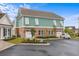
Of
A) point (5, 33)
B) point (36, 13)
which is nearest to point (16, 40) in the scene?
point (5, 33)

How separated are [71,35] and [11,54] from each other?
108 cm

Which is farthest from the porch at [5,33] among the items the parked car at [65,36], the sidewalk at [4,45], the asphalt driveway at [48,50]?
the parked car at [65,36]

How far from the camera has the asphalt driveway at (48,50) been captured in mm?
4844

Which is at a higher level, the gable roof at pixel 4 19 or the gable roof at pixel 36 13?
the gable roof at pixel 36 13

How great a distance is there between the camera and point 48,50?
4.88m

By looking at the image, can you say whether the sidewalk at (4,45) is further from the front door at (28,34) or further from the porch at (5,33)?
the front door at (28,34)

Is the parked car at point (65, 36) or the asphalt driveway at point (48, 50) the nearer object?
the asphalt driveway at point (48, 50)

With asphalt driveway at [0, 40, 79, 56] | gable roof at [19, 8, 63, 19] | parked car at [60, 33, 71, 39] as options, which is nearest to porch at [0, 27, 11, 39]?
asphalt driveway at [0, 40, 79, 56]

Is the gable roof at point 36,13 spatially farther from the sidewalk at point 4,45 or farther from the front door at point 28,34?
the sidewalk at point 4,45

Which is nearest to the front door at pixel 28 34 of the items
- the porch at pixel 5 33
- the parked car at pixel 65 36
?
the porch at pixel 5 33

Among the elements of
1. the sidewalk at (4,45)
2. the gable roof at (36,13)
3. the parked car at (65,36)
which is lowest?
the sidewalk at (4,45)

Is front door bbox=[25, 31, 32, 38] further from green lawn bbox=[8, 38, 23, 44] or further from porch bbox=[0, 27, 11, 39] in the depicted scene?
porch bbox=[0, 27, 11, 39]

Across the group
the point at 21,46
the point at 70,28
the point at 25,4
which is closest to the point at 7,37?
the point at 21,46

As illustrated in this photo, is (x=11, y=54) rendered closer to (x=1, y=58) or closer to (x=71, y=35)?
(x=1, y=58)
